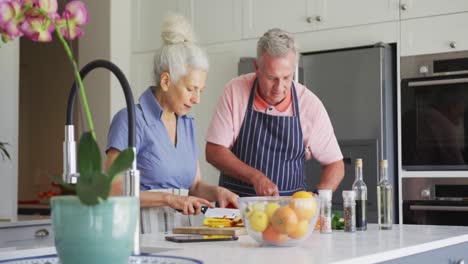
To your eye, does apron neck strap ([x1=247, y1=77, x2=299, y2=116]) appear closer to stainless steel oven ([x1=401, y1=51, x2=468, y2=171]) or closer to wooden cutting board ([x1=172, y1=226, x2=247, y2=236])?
wooden cutting board ([x1=172, y1=226, x2=247, y2=236])

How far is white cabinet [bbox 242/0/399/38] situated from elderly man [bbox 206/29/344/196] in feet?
3.82

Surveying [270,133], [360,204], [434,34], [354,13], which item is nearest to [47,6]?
[360,204]

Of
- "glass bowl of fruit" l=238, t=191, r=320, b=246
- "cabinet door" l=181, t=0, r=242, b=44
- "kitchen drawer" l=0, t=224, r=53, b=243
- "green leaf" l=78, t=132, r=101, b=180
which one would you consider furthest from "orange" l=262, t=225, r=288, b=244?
"cabinet door" l=181, t=0, r=242, b=44

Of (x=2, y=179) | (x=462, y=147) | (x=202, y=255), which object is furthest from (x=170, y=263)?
(x=2, y=179)

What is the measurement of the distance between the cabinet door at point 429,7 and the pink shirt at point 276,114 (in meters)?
1.13

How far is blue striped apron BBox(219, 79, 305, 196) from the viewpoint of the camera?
2.85 m

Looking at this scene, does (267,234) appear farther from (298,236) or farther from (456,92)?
(456,92)

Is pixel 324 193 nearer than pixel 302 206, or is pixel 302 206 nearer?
pixel 302 206

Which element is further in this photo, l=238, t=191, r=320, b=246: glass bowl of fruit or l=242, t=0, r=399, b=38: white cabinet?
l=242, t=0, r=399, b=38: white cabinet

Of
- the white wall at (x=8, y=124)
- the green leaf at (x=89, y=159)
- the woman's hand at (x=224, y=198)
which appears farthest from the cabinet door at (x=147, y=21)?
the green leaf at (x=89, y=159)

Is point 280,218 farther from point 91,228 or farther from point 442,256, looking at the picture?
point 91,228

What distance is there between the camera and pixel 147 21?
4.85m

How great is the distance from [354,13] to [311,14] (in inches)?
10.4

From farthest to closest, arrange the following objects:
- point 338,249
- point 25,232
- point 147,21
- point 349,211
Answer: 1. point 147,21
2. point 25,232
3. point 349,211
4. point 338,249
